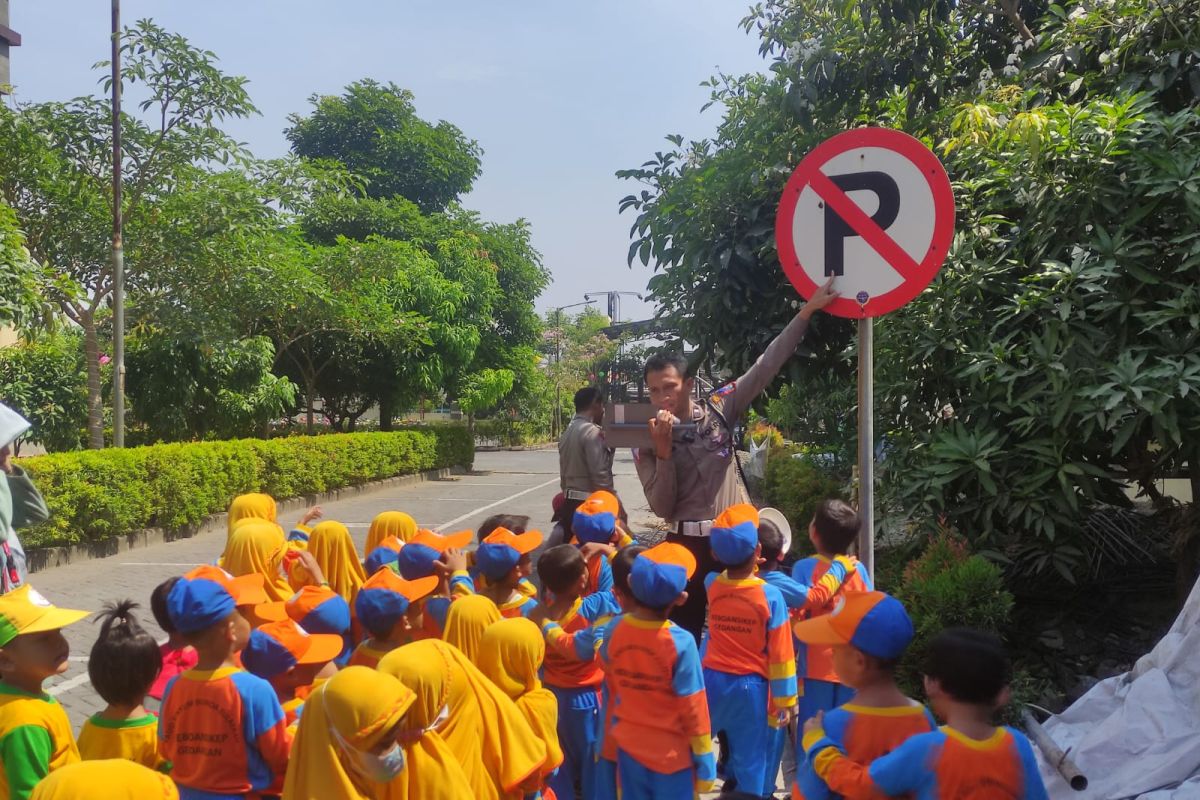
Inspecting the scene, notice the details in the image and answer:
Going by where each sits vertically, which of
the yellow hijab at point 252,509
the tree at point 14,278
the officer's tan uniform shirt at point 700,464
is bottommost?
the yellow hijab at point 252,509

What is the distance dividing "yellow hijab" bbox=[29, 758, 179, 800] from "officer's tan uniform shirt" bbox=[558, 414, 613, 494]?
4.52 metres

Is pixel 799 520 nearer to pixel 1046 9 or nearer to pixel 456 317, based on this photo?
pixel 1046 9

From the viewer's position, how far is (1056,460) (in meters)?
4.75

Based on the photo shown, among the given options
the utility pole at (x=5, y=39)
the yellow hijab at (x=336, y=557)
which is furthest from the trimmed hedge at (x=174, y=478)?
the utility pole at (x=5, y=39)

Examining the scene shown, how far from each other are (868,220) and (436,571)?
230cm

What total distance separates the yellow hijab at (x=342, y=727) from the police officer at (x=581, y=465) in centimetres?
406

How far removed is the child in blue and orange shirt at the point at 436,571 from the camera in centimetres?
407

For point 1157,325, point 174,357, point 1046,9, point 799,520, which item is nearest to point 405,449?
point 174,357

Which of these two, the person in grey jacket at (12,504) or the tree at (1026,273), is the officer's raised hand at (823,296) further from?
the person in grey jacket at (12,504)

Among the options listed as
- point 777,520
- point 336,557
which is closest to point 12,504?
point 336,557

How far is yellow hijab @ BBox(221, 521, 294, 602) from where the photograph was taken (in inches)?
173

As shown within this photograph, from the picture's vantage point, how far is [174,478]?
12.6 metres

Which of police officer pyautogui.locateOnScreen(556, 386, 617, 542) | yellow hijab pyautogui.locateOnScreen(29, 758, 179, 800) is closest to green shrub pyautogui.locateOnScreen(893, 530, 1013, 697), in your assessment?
police officer pyautogui.locateOnScreen(556, 386, 617, 542)

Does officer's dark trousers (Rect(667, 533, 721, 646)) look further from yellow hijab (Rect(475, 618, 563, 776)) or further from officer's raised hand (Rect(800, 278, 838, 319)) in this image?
officer's raised hand (Rect(800, 278, 838, 319))
